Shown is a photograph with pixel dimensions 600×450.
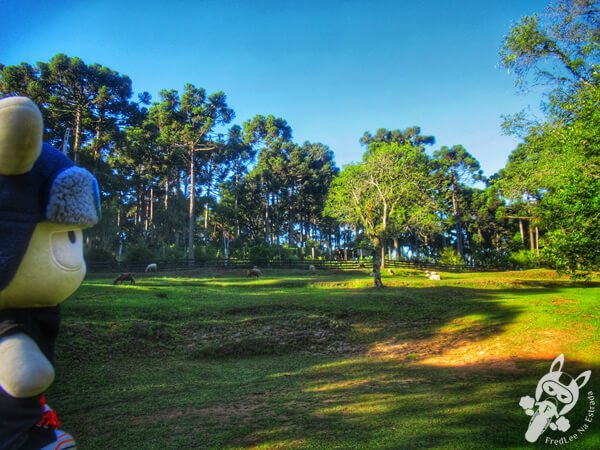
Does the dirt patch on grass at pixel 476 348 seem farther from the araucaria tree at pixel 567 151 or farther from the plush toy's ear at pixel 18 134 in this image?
the plush toy's ear at pixel 18 134

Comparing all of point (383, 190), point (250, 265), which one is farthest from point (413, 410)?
point (250, 265)

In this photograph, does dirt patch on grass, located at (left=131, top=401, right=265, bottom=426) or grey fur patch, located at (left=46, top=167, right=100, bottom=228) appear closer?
grey fur patch, located at (left=46, top=167, right=100, bottom=228)

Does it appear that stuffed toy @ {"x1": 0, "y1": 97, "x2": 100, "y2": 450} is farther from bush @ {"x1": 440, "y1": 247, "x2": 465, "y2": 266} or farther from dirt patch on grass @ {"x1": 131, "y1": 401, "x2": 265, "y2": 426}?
bush @ {"x1": 440, "y1": 247, "x2": 465, "y2": 266}

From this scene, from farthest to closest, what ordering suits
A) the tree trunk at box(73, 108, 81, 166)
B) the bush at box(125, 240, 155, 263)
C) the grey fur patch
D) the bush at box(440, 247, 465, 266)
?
the bush at box(440, 247, 465, 266), the bush at box(125, 240, 155, 263), the tree trunk at box(73, 108, 81, 166), the grey fur patch

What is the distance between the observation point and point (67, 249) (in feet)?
9.91

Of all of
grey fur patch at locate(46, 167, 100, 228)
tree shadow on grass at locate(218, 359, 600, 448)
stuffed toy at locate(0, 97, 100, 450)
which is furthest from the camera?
tree shadow on grass at locate(218, 359, 600, 448)

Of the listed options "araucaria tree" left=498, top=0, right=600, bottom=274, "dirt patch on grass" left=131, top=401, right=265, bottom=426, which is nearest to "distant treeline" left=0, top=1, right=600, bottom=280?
"araucaria tree" left=498, top=0, right=600, bottom=274

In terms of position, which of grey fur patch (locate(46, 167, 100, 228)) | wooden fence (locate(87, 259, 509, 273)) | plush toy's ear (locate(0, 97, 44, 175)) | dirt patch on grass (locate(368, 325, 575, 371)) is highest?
plush toy's ear (locate(0, 97, 44, 175))

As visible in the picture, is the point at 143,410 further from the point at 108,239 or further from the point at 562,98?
the point at 108,239

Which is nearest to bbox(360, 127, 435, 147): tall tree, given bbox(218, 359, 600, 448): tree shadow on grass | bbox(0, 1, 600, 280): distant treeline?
bbox(0, 1, 600, 280): distant treeline

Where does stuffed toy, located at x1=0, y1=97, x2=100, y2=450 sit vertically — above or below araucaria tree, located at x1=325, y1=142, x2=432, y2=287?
below

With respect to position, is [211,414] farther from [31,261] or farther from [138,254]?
[138,254]
